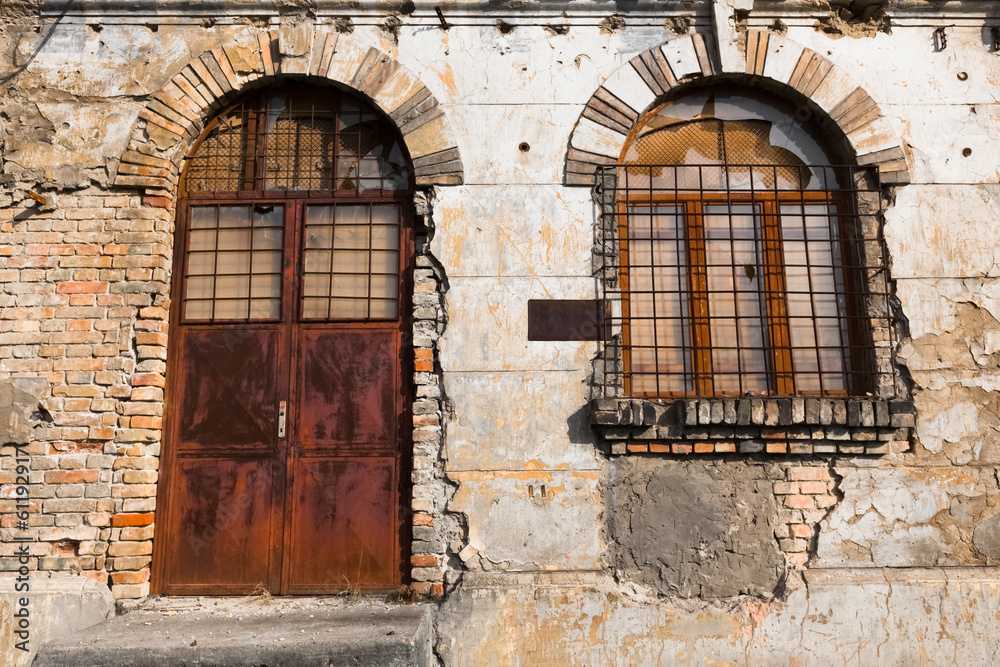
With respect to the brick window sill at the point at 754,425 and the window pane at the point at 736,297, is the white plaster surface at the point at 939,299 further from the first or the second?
the window pane at the point at 736,297

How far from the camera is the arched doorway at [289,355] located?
13.9ft

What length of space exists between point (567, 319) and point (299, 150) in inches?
85.2

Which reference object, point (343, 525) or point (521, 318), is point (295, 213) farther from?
point (343, 525)

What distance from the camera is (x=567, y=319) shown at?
4250 mm

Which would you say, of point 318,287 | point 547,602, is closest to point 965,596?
point 547,602

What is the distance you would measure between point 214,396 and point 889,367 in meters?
4.23

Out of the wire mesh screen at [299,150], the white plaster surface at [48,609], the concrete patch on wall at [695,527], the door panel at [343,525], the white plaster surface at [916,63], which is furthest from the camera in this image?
the wire mesh screen at [299,150]

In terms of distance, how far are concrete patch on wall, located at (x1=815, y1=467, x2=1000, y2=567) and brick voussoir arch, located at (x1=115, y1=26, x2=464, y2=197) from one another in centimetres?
310

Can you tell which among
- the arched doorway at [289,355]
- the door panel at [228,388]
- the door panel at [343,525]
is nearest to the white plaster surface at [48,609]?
the arched doorway at [289,355]

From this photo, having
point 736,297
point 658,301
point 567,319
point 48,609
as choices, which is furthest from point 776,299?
point 48,609

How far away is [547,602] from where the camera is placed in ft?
12.8

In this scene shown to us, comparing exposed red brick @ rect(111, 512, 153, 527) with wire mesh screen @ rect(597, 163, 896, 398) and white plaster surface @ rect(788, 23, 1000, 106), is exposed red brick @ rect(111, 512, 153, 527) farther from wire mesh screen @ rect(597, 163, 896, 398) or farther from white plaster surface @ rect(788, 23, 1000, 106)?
white plaster surface @ rect(788, 23, 1000, 106)

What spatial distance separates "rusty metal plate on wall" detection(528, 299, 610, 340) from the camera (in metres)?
4.23

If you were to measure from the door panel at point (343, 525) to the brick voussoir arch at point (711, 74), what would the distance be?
227cm
